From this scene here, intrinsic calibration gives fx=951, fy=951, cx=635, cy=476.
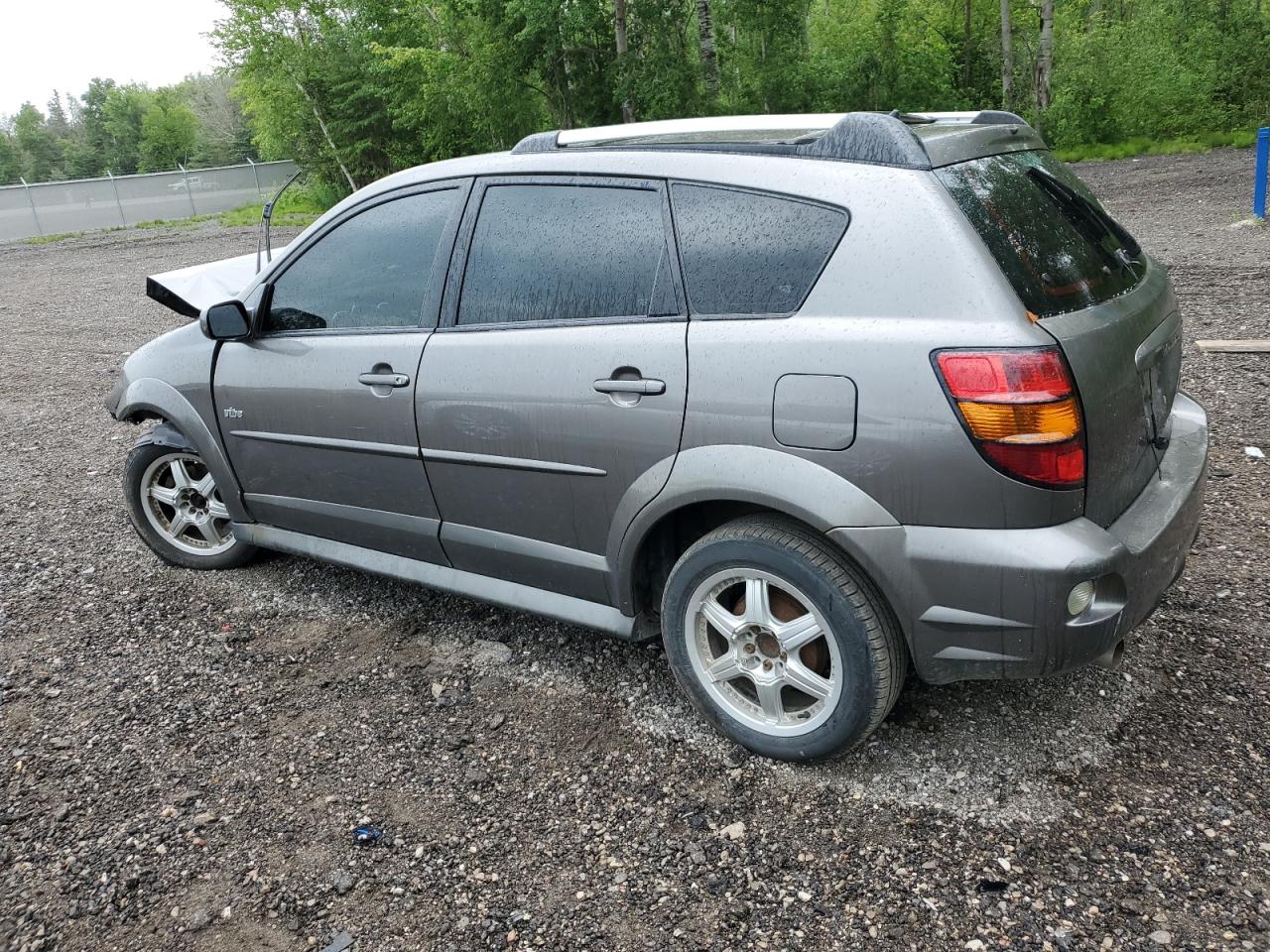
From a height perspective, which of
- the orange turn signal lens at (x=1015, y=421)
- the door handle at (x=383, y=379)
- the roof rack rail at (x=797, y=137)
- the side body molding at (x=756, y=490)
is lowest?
the side body molding at (x=756, y=490)

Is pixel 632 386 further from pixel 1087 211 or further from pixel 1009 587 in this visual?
pixel 1087 211

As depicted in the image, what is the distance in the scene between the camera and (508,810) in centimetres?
284

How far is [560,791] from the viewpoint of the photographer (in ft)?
9.52

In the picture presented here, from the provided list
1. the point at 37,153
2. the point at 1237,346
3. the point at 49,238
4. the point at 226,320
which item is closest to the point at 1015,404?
the point at 226,320

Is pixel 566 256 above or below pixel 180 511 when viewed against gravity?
above

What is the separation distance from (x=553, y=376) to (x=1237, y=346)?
18.9ft

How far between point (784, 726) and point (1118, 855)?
923 millimetres

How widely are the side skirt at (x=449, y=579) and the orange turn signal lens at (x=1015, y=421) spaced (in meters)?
1.33

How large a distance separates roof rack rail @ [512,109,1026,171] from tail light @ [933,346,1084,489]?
1.92 feet

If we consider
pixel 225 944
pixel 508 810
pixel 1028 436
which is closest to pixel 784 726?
pixel 508 810

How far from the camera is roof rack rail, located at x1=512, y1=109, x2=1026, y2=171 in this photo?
2.56m

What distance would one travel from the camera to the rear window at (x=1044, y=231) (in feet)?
8.09

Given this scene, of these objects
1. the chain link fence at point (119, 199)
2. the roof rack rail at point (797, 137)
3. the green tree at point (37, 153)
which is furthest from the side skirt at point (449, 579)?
the green tree at point (37, 153)

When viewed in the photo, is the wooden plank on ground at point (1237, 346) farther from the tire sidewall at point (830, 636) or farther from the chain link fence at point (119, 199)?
the chain link fence at point (119, 199)
